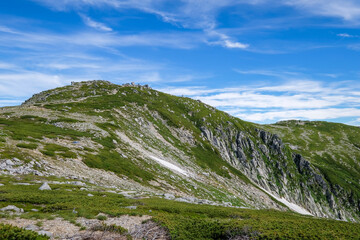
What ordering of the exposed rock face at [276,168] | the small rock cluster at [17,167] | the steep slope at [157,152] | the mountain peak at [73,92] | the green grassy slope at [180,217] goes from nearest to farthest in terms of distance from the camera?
1. the green grassy slope at [180,217]
2. the small rock cluster at [17,167]
3. the steep slope at [157,152]
4. the mountain peak at [73,92]
5. the exposed rock face at [276,168]

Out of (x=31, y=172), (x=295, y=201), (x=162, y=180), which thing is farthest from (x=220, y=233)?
(x=295, y=201)

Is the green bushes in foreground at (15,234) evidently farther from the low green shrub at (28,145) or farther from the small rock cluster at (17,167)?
the low green shrub at (28,145)

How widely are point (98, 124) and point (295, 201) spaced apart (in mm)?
123813

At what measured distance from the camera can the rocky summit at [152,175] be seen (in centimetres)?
1956

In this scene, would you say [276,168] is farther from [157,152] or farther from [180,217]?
[180,217]

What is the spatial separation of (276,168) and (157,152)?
9847 cm

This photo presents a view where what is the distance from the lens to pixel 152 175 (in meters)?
54.2

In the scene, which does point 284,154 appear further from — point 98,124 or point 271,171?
point 98,124

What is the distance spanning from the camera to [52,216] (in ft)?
62.7

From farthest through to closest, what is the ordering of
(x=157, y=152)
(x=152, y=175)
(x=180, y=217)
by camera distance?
(x=157, y=152) < (x=152, y=175) < (x=180, y=217)

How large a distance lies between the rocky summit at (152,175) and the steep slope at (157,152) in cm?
41

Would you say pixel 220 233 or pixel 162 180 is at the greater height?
pixel 220 233

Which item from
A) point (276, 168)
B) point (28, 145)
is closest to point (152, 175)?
point (28, 145)

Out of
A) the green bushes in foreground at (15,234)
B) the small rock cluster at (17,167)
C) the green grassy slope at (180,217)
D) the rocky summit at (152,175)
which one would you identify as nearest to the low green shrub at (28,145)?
the rocky summit at (152,175)
